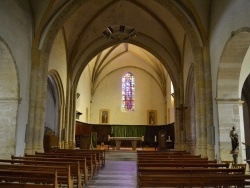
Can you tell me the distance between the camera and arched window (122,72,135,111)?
1169 inches

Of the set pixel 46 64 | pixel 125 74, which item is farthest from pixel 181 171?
pixel 125 74

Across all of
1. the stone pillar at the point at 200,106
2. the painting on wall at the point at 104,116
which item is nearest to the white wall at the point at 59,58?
the stone pillar at the point at 200,106

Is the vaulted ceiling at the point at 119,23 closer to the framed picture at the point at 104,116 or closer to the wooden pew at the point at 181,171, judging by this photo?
the wooden pew at the point at 181,171

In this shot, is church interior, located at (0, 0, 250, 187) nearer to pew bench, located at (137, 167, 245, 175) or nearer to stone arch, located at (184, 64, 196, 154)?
stone arch, located at (184, 64, 196, 154)

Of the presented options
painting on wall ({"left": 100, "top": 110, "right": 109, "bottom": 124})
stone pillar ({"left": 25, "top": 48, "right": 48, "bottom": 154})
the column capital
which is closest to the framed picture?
painting on wall ({"left": 100, "top": 110, "right": 109, "bottom": 124})

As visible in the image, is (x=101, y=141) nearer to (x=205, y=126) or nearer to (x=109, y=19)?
(x=109, y=19)

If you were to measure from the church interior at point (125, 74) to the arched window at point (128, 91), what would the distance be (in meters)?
0.11

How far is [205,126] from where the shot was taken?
Result: 40.1 feet

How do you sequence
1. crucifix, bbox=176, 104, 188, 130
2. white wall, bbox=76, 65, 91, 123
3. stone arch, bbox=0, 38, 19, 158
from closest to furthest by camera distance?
stone arch, bbox=0, 38, 19, 158 → crucifix, bbox=176, 104, 188, 130 → white wall, bbox=76, 65, 91, 123

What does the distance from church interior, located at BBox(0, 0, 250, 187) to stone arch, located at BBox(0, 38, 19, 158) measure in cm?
4

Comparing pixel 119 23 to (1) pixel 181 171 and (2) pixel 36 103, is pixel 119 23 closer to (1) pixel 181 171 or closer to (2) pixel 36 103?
(2) pixel 36 103

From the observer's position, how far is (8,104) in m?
11.4

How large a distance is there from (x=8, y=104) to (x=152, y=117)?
19.4m

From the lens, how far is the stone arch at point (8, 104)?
1112 cm
